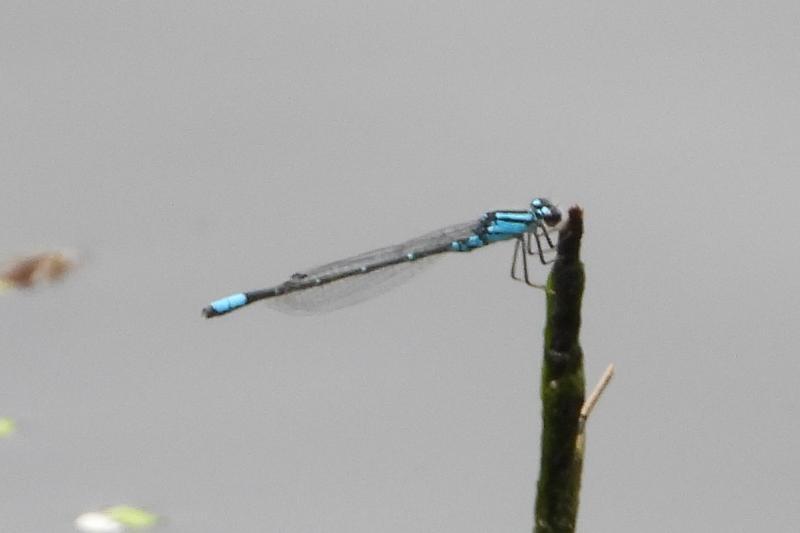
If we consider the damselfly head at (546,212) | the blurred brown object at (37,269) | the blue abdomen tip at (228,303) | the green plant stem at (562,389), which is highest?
the blurred brown object at (37,269)

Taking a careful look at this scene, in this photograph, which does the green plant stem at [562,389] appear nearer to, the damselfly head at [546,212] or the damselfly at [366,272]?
the damselfly head at [546,212]

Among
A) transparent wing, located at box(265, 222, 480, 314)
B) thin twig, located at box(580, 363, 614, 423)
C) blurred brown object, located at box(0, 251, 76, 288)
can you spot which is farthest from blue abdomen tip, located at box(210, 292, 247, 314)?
blurred brown object, located at box(0, 251, 76, 288)

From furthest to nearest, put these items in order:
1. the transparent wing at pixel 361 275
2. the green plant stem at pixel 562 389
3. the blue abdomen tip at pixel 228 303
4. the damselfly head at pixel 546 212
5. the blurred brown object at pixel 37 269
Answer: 1. the blurred brown object at pixel 37 269
2. the transparent wing at pixel 361 275
3. the blue abdomen tip at pixel 228 303
4. the damselfly head at pixel 546 212
5. the green plant stem at pixel 562 389

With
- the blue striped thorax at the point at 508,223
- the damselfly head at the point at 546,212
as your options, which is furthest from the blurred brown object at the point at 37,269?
the damselfly head at the point at 546,212

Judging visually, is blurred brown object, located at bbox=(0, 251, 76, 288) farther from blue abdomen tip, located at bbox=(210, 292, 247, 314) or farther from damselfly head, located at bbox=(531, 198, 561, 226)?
damselfly head, located at bbox=(531, 198, 561, 226)

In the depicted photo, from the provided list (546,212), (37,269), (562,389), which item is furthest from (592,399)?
(37,269)
